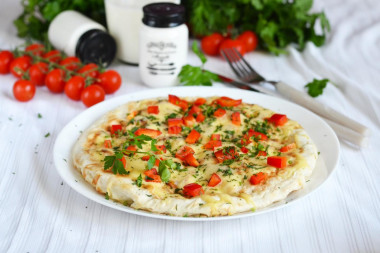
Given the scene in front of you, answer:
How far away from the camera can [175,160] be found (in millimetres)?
3672

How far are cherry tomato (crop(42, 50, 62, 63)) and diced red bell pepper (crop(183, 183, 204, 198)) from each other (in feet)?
9.43

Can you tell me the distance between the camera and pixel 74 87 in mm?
5051

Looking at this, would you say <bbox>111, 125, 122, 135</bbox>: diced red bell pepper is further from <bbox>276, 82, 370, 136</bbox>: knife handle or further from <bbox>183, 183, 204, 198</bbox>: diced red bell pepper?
<bbox>276, 82, 370, 136</bbox>: knife handle

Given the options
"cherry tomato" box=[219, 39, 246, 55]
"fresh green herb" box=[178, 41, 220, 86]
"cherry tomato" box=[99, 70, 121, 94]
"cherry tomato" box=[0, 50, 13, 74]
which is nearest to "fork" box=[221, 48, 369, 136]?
"cherry tomato" box=[219, 39, 246, 55]

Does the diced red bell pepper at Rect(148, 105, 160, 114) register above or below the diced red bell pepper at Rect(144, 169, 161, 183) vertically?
below

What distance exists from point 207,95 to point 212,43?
5.15 ft

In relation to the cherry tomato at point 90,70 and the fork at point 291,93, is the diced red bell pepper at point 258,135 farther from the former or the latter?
the cherry tomato at point 90,70

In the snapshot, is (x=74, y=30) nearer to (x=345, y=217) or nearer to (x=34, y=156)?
(x=34, y=156)

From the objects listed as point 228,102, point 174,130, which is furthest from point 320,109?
point 174,130

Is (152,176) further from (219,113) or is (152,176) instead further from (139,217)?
(219,113)

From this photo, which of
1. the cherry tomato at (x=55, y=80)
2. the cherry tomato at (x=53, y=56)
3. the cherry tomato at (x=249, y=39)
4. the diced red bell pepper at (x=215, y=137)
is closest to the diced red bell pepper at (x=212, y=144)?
the diced red bell pepper at (x=215, y=137)

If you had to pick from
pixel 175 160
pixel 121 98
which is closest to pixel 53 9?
pixel 121 98

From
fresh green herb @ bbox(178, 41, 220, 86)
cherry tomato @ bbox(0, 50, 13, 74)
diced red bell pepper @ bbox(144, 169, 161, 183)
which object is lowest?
cherry tomato @ bbox(0, 50, 13, 74)

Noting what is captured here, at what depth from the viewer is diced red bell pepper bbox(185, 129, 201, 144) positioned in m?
→ 3.91
